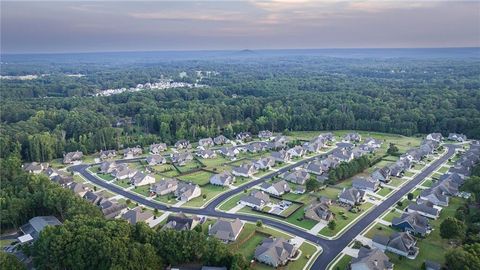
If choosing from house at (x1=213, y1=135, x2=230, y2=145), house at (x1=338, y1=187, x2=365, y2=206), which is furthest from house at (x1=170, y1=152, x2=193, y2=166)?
house at (x1=338, y1=187, x2=365, y2=206)

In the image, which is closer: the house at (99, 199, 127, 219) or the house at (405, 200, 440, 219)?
the house at (405, 200, 440, 219)

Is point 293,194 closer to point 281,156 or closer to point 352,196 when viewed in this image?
point 352,196

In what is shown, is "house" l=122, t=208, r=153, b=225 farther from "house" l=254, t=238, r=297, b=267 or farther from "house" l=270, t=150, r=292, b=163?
"house" l=270, t=150, r=292, b=163

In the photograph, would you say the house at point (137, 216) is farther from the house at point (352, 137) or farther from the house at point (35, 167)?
the house at point (352, 137)

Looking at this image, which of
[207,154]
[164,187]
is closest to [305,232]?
[164,187]

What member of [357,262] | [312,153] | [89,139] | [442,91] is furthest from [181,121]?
[442,91]

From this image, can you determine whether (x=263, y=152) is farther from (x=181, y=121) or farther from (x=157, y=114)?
(x=157, y=114)

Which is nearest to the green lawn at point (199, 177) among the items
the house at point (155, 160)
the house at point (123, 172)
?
the house at point (123, 172)
